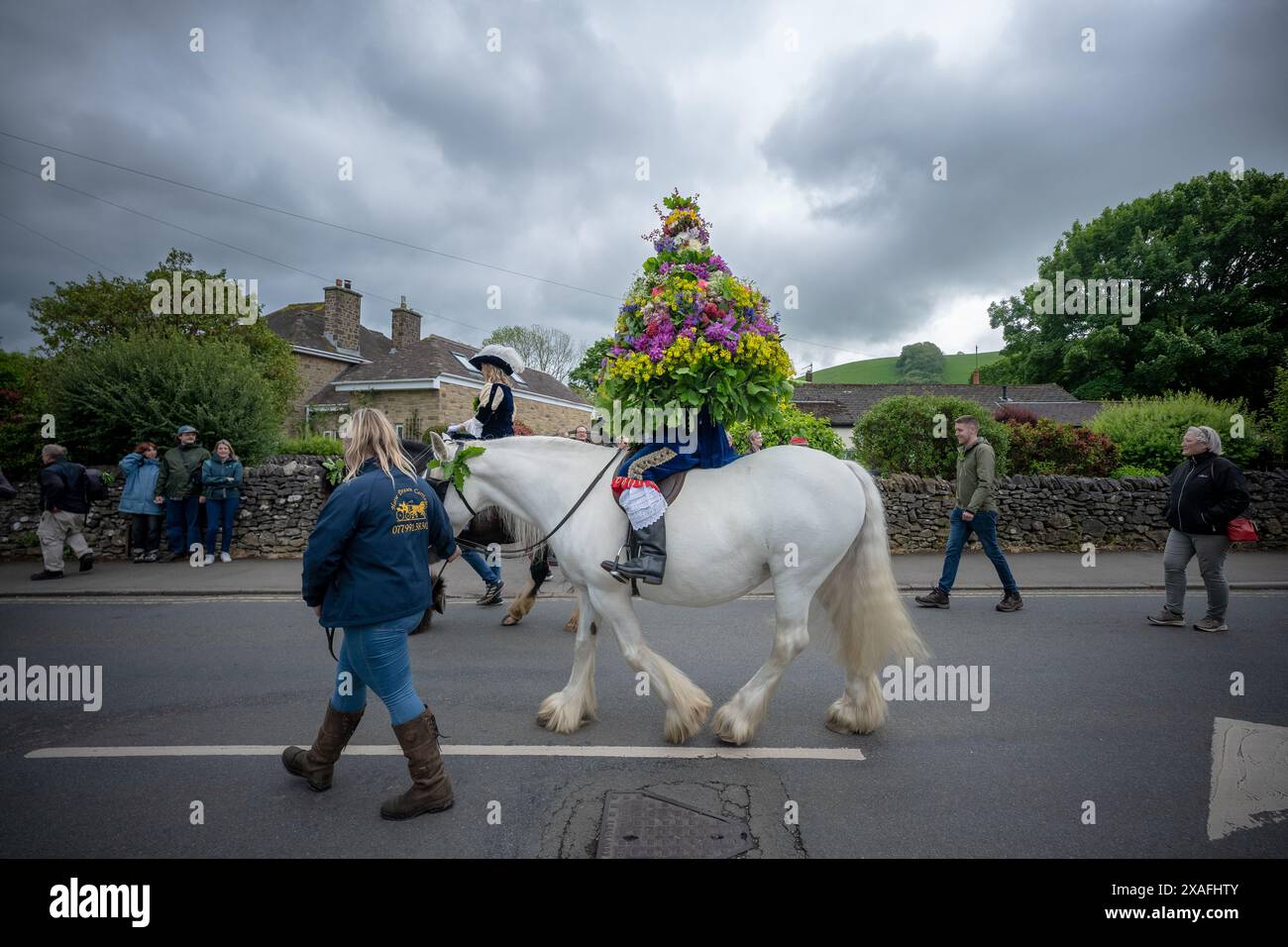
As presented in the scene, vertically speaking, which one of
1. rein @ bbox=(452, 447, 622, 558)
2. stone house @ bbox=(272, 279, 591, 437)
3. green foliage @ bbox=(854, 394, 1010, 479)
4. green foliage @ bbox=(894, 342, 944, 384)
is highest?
green foliage @ bbox=(894, 342, 944, 384)

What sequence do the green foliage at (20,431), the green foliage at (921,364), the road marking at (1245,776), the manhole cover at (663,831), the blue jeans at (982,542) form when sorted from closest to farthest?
the manhole cover at (663,831)
the road marking at (1245,776)
the blue jeans at (982,542)
the green foliage at (20,431)
the green foliage at (921,364)

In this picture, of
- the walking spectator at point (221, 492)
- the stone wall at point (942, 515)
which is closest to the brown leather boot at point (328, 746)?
the stone wall at point (942, 515)

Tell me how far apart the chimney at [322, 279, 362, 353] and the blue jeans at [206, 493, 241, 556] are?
22.0 meters

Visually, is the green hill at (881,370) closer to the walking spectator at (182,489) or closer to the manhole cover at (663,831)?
the walking spectator at (182,489)

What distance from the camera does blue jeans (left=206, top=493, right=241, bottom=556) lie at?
1048 cm

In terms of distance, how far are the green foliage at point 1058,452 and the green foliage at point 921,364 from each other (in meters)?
66.7

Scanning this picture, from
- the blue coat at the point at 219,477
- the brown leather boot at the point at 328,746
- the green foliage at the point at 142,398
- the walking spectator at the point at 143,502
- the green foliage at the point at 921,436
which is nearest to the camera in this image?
the brown leather boot at the point at 328,746

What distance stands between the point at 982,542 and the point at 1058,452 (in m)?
7.27

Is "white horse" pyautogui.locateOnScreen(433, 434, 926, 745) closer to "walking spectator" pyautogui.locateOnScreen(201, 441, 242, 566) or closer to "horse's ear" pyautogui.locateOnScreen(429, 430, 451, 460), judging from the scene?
"horse's ear" pyautogui.locateOnScreen(429, 430, 451, 460)

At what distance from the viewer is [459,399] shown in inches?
882

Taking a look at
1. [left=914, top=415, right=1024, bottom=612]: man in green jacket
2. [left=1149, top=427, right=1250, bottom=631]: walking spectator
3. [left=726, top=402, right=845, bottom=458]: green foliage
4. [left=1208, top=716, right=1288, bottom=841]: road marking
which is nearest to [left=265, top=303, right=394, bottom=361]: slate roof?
[left=726, top=402, right=845, bottom=458]: green foliage

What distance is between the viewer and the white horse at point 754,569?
11.9 ft
